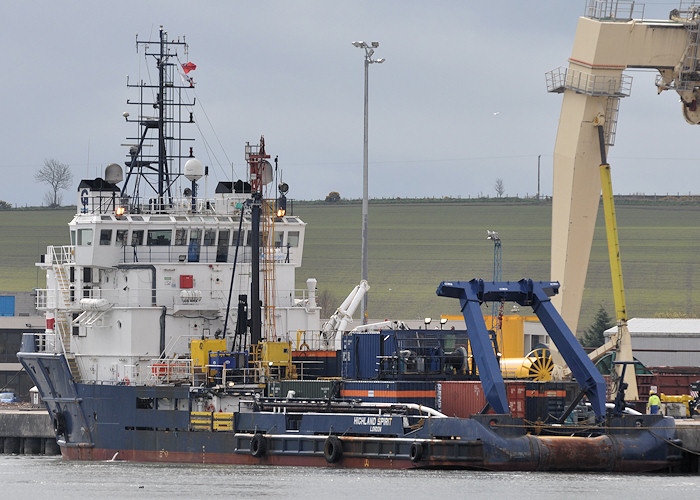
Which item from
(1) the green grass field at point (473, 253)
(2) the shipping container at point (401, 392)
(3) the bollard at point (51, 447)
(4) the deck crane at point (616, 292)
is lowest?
(3) the bollard at point (51, 447)

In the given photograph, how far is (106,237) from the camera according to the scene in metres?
38.4

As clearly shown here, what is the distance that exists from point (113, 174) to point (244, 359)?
8296 mm

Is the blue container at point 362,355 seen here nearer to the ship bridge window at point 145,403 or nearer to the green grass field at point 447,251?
the ship bridge window at point 145,403

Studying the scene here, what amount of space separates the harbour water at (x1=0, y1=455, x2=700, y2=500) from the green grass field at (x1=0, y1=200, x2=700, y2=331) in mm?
46763

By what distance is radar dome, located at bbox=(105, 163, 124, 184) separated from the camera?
4041 centimetres

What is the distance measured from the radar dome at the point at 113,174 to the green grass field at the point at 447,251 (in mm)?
39351

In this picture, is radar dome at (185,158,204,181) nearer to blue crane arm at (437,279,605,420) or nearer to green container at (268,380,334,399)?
green container at (268,380,334,399)

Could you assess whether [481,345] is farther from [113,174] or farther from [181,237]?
[113,174]

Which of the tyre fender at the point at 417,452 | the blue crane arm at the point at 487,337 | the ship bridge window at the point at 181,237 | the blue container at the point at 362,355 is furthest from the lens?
the ship bridge window at the point at 181,237

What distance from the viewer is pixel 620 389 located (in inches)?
1240

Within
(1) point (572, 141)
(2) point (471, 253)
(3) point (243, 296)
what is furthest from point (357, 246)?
(3) point (243, 296)

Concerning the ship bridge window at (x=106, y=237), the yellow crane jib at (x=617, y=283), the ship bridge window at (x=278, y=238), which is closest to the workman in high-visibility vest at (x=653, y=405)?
the yellow crane jib at (x=617, y=283)

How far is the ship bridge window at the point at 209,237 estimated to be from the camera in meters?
39.0

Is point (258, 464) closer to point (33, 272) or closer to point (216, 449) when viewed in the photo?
point (216, 449)
